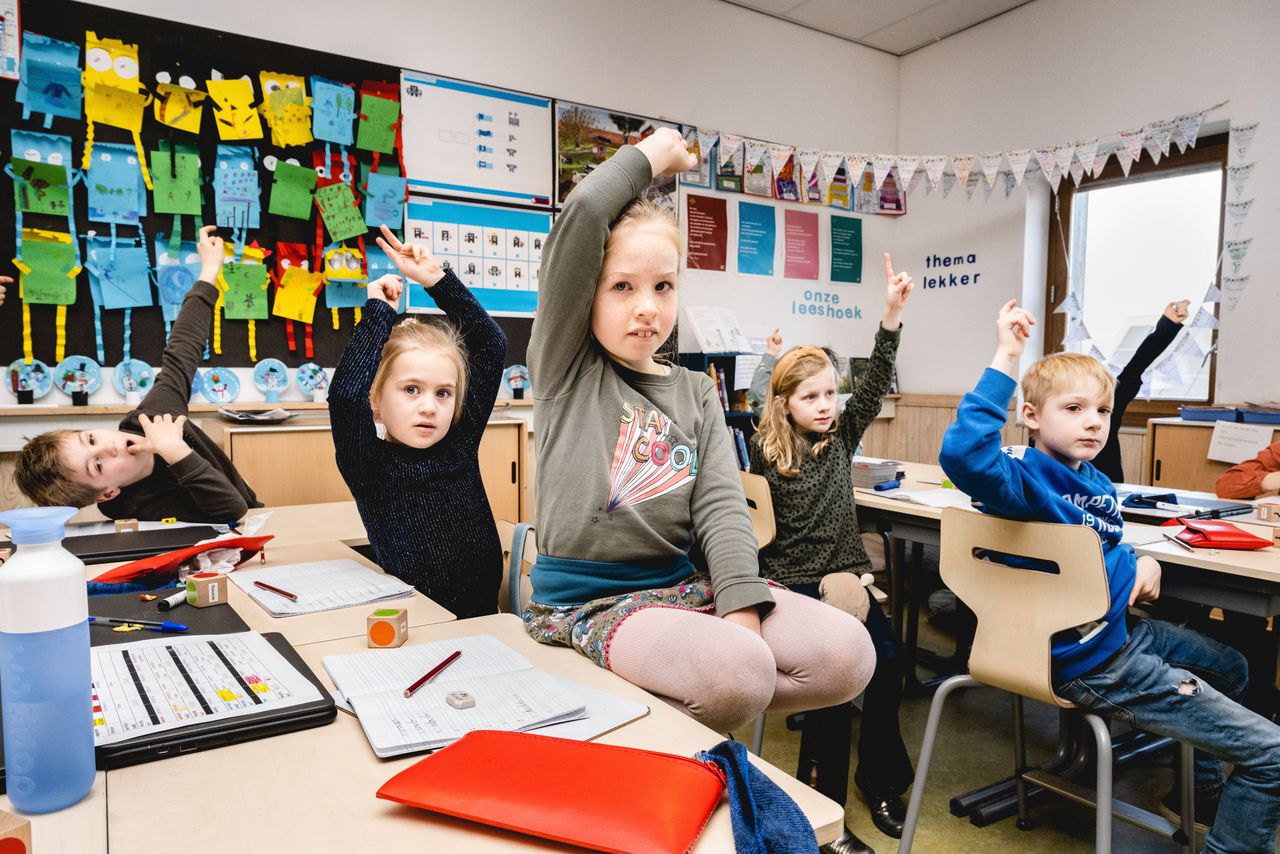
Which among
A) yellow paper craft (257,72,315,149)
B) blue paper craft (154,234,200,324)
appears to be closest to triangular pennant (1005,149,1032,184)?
yellow paper craft (257,72,315,149)

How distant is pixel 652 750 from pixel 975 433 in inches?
38.3

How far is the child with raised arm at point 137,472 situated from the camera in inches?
71.2

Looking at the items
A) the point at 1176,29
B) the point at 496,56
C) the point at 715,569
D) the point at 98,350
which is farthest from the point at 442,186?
the point at 1176,29

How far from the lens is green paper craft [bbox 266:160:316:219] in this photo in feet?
10.7

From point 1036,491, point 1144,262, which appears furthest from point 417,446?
point 1144,262

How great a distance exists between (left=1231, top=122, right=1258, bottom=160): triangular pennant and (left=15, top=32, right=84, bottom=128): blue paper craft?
512cm

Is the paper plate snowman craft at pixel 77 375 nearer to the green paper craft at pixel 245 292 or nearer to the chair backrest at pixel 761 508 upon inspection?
the green paper craft at pixel 245 292

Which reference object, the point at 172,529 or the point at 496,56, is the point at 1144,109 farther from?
the point at 172,529

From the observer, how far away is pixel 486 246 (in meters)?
3.83

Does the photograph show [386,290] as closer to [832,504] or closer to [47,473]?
[47,473]

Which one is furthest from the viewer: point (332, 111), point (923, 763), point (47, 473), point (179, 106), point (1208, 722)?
point (332, 111)

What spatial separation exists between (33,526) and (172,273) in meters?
3.03

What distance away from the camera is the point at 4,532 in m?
1.49

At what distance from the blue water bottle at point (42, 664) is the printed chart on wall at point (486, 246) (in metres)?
3.18
